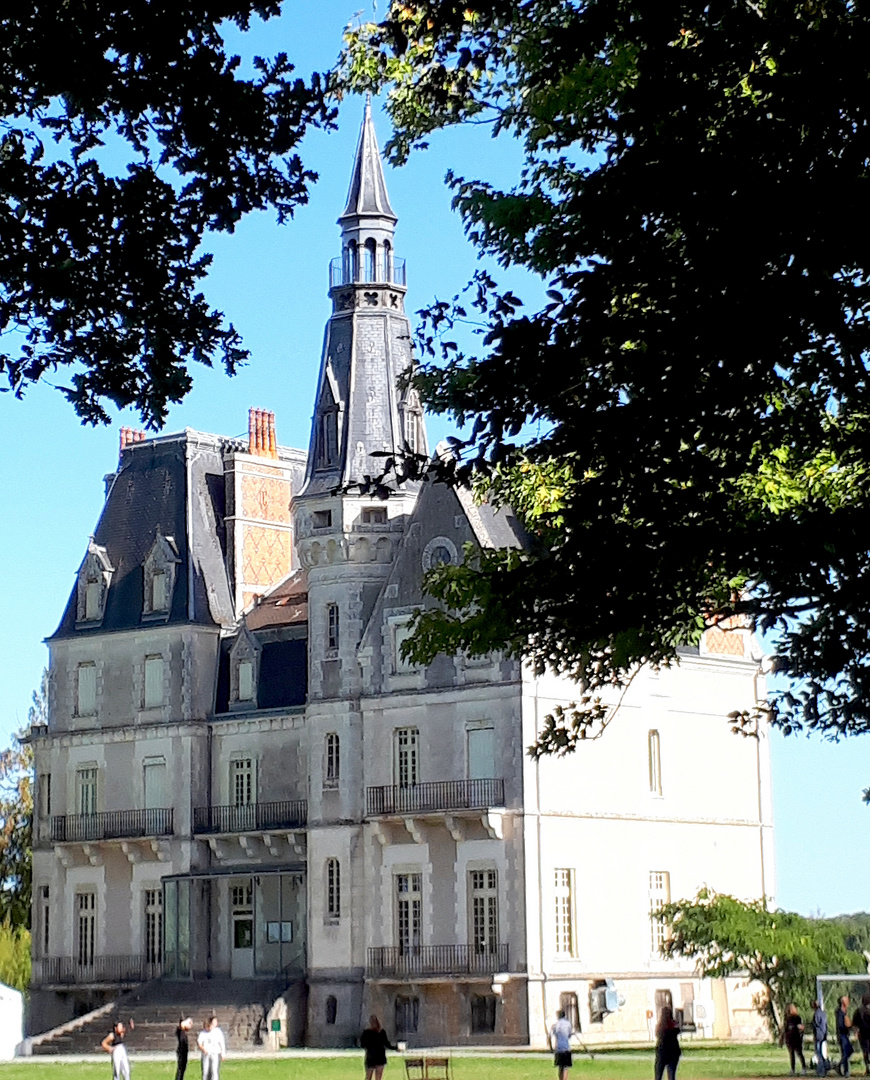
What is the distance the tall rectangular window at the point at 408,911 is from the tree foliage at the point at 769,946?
7160 mm

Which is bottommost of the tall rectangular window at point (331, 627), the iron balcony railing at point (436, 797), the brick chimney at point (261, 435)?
the iron balcony railing at point (436, 797)

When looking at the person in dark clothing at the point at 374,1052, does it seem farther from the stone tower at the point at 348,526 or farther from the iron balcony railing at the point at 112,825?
the iron balcony railing at the point at 112,825

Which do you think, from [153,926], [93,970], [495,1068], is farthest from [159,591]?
[495,1068]

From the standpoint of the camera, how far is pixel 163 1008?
5719 centimetres

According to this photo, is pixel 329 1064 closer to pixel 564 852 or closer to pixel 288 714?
pixel 564 852

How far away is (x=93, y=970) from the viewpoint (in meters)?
61.4

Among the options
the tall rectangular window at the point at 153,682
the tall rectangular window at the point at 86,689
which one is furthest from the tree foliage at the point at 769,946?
the tall rectangular window at the point at 86,689

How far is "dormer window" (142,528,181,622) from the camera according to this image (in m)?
62.6

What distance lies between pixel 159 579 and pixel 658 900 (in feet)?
58.2

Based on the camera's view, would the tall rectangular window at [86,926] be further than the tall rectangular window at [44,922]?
No

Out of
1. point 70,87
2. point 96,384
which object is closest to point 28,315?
point 96,384

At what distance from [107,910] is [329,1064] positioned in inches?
659

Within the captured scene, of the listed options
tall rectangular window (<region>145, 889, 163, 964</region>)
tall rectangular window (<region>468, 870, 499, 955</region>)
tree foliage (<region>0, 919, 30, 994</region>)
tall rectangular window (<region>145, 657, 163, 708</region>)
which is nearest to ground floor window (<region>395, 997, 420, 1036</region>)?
tall rectangular window (<region>468, 870, 499, 955</region>)

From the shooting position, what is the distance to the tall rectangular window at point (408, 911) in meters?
55.6
